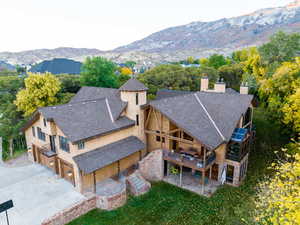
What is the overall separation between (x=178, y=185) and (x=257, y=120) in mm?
16551

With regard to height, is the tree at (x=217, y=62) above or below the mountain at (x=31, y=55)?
below

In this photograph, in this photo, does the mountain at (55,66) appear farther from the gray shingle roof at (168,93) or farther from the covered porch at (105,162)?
the covered porch at (105,162)

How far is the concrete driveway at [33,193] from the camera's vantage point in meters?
12.9

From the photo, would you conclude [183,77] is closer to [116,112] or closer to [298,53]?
[298,53]

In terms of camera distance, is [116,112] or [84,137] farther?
[116,112]

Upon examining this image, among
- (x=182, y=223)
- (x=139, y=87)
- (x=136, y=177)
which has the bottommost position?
(x=182, y=223)

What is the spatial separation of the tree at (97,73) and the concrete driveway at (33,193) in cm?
1913

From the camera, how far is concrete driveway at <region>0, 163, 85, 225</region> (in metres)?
12.9

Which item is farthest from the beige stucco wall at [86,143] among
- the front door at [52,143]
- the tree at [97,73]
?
the tree at [97,73]

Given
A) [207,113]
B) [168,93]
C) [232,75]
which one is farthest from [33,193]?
[232,75]

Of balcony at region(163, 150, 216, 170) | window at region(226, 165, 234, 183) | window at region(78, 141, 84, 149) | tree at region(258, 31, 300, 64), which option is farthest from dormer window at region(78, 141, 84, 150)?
tree at region(258, 31, 300, 64)

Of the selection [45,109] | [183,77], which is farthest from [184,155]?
[183,77]

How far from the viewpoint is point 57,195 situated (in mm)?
14969

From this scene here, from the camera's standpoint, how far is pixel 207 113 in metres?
18.3
